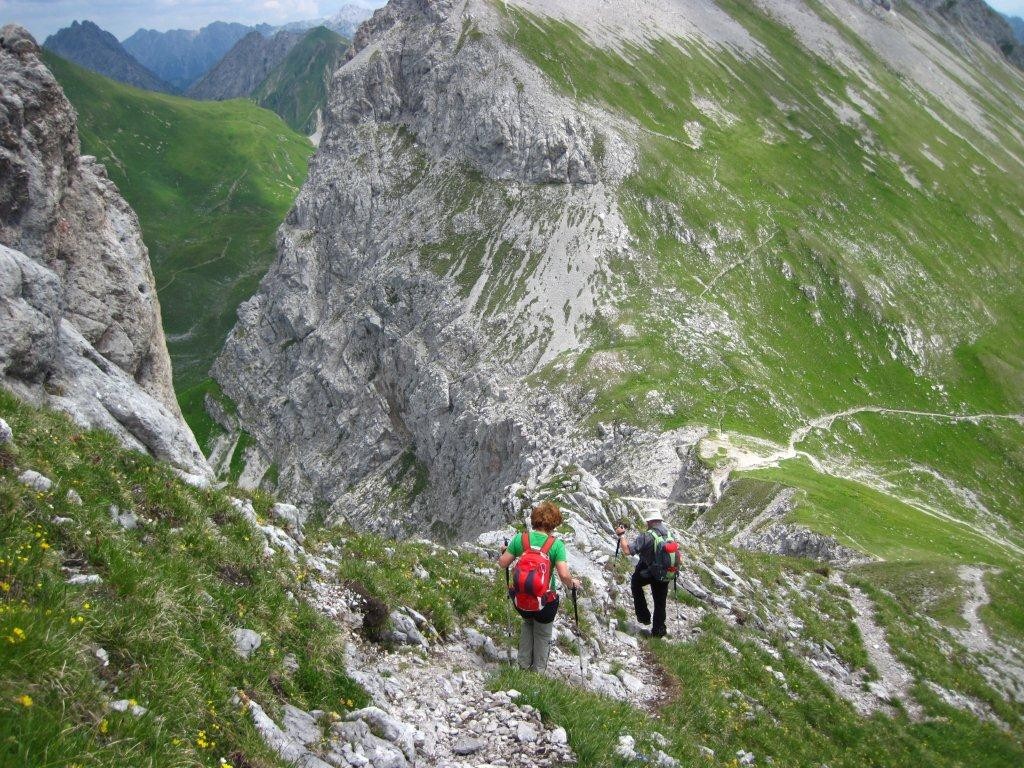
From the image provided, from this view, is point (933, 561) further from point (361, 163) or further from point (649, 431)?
point (361, 163)

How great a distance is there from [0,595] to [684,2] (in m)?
184

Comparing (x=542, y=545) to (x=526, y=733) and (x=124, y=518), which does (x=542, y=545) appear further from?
(x=124, y=518)

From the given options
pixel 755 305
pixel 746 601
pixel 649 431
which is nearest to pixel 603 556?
pixel 746 601

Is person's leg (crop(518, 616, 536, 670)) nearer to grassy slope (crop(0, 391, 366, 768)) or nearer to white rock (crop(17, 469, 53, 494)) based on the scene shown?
grassy slope (crop(0, 391, 366, 768))

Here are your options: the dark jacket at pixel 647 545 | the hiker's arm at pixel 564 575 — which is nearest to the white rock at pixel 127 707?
the hiker's arm at pixel 564 575

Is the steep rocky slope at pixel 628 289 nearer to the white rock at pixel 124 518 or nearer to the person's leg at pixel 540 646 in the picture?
the person's leg at pixel 540 646

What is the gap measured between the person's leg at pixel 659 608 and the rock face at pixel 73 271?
1281 centimetres

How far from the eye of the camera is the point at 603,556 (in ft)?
72.6

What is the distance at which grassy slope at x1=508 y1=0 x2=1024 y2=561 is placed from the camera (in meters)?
74.6

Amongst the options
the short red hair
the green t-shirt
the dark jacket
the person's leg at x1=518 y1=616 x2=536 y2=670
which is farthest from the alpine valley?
the short red hair

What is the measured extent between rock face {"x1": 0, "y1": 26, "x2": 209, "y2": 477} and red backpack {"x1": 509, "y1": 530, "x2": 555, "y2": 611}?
10891 millimetres

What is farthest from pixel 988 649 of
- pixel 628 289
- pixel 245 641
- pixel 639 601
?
pixel 628 289

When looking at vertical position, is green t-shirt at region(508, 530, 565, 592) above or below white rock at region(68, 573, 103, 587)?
above

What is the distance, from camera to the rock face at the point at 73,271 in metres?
18.3
